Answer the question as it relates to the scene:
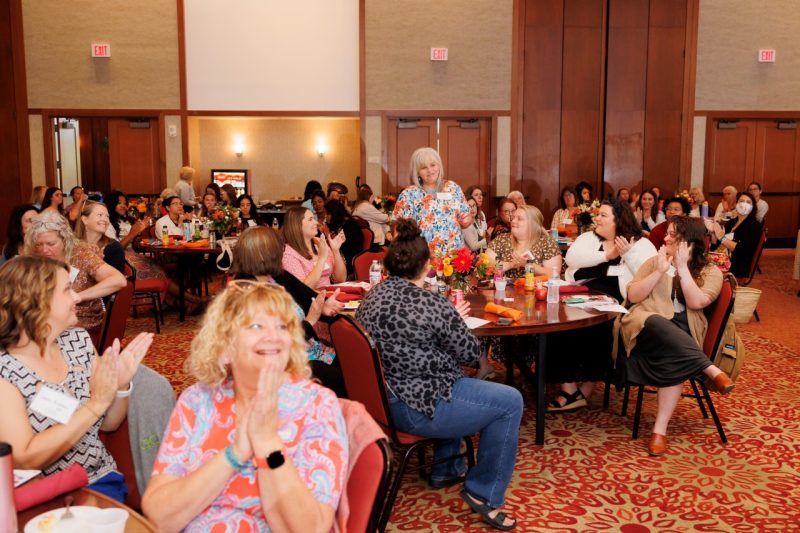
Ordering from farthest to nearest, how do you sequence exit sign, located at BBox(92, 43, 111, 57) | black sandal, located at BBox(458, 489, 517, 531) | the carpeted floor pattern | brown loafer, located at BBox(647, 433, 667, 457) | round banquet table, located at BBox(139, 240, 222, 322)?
exit sign, located at BBox(92, 43, 111, 57) < round banquet table, located at BBox(139, 240, 222, 322) < brown loafer, located at BBox(647, 433, 667, 457) < the carpeted floor pattern < black sandal, located at BBox(458, 489, 517, 531)

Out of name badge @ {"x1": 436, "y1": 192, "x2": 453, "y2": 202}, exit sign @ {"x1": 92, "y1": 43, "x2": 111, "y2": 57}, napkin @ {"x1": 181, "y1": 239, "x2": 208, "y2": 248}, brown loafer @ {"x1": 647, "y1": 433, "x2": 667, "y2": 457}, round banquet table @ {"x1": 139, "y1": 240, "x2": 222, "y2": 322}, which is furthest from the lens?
exit sign @ {"x1": 92, "y1": 43, "x2": 111, "y2": 57}

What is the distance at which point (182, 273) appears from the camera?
782cm

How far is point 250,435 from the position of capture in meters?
1.72

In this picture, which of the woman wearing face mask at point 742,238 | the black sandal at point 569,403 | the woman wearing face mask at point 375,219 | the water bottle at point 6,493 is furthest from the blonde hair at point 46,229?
the woman wearing face mask at point 742,238

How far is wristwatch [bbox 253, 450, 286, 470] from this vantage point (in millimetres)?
1712

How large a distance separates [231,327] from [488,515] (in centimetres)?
184

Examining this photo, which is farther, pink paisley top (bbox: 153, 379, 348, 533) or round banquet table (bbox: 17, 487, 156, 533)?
pink paisley top (bbox: 153, 379, 348, 533)

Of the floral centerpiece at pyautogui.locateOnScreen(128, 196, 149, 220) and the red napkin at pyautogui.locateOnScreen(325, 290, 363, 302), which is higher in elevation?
the floral centerpiece at pyautogui.locateOnScreen(128, 196, 149, 220)

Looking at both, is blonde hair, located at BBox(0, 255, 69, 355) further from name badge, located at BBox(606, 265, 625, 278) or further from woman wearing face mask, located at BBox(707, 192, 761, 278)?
woman wearing face mask, located at BBox(707, 192, 761, 278)

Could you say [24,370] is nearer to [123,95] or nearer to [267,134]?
[123,95]

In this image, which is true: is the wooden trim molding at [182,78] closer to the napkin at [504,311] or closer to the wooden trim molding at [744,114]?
the wooden trim molding at [744,114]

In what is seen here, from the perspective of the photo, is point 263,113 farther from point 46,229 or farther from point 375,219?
point 46,229

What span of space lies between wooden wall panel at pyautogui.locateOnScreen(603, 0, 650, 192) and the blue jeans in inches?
423

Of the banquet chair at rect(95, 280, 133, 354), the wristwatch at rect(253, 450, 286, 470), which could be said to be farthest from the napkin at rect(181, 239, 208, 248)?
the wristwatch at rect(253, 450, 286, 470)
